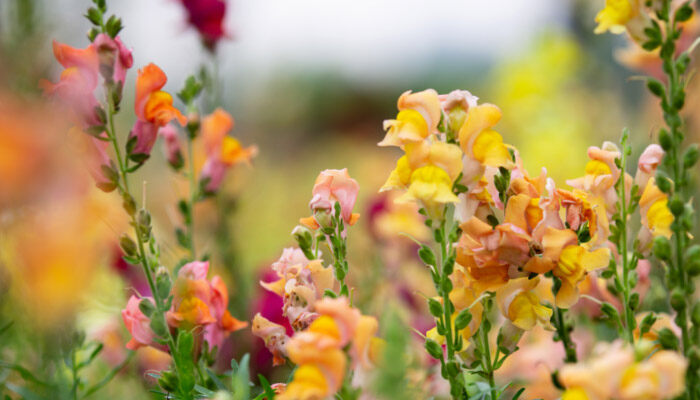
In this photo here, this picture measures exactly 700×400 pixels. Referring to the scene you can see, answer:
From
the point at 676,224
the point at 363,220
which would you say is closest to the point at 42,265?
the point at 676,224

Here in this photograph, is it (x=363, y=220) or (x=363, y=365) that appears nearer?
(x=363, y=365)

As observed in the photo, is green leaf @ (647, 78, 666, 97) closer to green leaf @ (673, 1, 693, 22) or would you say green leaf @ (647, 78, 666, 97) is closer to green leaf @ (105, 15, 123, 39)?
green leaf @ (673, 1, 693, 22)

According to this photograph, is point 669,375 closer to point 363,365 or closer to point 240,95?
point 363,365

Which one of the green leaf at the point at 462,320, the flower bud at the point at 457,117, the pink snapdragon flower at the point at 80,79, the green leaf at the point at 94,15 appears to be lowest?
the green leaf at the point at 462,320

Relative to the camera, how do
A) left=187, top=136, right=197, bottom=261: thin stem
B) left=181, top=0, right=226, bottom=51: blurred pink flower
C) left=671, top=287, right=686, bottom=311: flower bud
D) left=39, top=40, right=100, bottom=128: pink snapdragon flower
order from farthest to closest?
left=181, top=0, right=226, bottom=51: blurred pink flower → left=187, top=136, right=197, bottom=261: thin stem → left=39, top=40, right=100, bottom=128: pink snapdragon flower → left=671, top=287, right=686, bottom=311: flower bud

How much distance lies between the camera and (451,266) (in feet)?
1.69

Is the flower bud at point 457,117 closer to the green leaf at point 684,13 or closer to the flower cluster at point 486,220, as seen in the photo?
the flower cluster at point 486,220

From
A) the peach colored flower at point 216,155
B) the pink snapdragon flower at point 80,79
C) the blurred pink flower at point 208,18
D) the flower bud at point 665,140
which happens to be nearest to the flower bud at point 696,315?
the flower bud at point 665,140

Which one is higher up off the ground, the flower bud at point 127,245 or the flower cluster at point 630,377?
the flower cluster at point 630,377

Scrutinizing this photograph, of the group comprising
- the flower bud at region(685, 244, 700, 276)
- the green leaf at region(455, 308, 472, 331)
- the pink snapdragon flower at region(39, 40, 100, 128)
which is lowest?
the green leaf at region(455, 308, 472, 331)

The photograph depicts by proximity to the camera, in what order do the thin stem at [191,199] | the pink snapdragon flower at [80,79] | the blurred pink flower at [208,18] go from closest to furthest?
the pink snapdragon flower at [80,79], the thin stem at [191,199], the blurred pink flower at [208,18]

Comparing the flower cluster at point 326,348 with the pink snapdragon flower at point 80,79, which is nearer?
the flower cluster at point 326,348

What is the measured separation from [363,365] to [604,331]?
694mm

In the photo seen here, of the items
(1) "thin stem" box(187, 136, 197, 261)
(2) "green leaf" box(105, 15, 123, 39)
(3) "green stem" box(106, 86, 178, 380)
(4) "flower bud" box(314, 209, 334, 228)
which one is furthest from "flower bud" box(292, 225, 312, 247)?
(1) "thin stem" box(187, 136, 197, 261)
